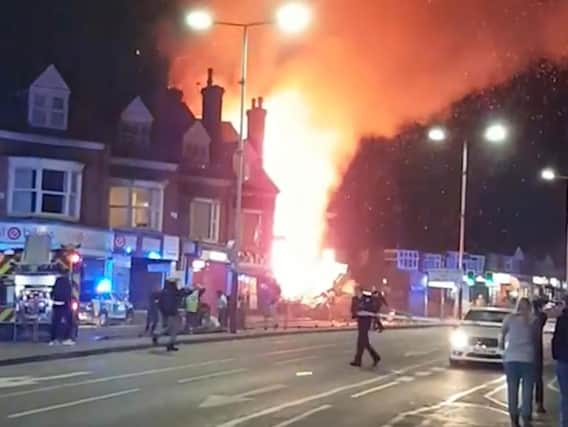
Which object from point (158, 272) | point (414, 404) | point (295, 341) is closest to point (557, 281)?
point (158, 272)

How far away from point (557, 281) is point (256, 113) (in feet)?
157

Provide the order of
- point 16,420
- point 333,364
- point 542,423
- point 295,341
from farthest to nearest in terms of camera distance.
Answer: point 295,341, point 333,364, point 542,423, point 16,420

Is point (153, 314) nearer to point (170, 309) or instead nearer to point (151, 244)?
point (170, 309)

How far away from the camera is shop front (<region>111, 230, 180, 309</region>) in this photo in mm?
43625

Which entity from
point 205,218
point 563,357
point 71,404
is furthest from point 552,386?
point 205,218

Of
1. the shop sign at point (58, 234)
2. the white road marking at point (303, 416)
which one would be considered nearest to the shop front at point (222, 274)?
the shop sign at point (58, 234)

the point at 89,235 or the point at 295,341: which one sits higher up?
the point at 89,235

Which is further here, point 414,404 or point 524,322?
point 414,404

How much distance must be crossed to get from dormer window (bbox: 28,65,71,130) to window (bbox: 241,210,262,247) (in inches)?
523

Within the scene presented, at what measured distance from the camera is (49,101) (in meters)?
42.2

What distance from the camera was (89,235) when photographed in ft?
136

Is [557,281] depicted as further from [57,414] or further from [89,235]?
[57,414]

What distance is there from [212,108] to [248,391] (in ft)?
124

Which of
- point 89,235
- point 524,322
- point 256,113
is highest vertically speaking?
point 256,113
